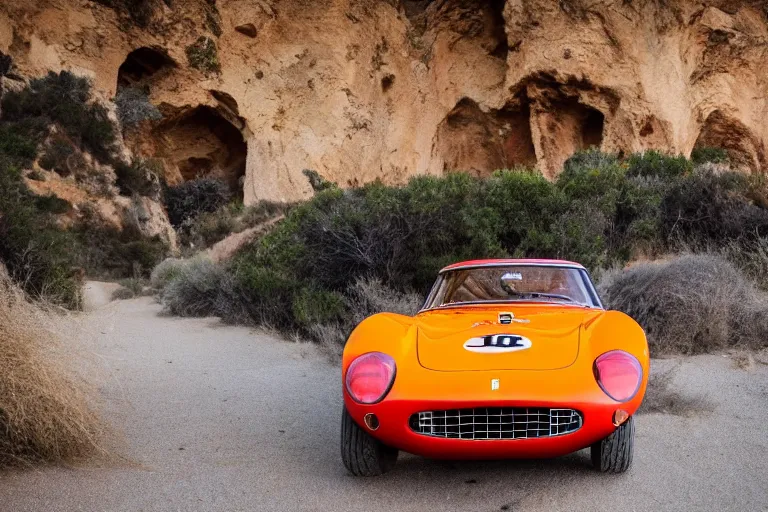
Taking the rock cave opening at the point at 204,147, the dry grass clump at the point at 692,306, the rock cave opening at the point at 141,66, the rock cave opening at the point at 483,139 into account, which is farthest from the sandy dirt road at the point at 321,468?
the rock cave opening at the point at 483,139

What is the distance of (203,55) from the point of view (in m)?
23.8

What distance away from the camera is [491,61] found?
27578 millimetres

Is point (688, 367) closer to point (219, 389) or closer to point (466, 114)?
point (219, 389)

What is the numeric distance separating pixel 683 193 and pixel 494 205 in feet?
13.5

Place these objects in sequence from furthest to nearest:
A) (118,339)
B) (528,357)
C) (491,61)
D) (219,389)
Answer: (491,61), (118,339), (219,389), (528,357)

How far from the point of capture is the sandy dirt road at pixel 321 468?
2.88 meters

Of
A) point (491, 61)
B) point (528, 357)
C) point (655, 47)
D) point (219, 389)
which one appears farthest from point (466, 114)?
point (528, 357)

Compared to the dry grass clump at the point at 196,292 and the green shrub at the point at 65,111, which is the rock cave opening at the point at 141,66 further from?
the dry grass clump at the point at 196,292

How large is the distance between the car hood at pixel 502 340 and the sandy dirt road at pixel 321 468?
0.60 meters

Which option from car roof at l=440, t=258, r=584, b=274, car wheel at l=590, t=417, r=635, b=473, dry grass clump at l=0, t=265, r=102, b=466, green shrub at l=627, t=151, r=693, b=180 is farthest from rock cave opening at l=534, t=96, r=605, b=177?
dry grass clump at l=0, t=265, r=102, b=466

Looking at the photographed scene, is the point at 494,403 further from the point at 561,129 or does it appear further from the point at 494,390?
the point at 561,129

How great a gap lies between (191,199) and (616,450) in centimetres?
2300

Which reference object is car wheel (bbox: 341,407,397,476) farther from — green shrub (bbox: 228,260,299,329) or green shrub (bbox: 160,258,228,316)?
green shrub (bbox: 160,258,228,316)

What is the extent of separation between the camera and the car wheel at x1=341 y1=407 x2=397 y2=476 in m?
3.14
